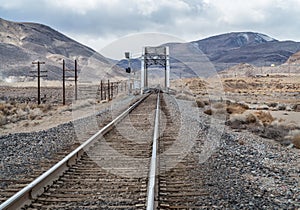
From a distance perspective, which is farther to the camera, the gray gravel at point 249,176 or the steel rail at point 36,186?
the gray gravel at point 249,176

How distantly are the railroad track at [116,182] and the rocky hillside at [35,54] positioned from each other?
347 feet

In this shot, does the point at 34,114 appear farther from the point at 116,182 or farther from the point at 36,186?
the point at 36,186

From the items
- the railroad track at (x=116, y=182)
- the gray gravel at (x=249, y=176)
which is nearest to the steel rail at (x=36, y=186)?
the railroad track at (x=116, y=182)

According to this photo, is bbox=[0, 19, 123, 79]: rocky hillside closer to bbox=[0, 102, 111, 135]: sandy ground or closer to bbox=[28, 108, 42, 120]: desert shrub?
bbox=[28, 108, 42, 120]: desert shrub

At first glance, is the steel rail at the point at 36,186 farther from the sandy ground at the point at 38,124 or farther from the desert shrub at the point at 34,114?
the desert shrub at the point at 34,114

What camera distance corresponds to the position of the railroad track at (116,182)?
5512 millimetres

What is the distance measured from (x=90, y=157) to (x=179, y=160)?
185 centimetres

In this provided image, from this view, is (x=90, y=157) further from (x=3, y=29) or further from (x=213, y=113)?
(x=3, y=29)

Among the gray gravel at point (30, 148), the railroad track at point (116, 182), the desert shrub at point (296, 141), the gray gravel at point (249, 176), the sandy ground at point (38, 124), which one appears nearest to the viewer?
the railroad track at point (116, 182)

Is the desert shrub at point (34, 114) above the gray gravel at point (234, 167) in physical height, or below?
below

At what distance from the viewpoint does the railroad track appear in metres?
5.51

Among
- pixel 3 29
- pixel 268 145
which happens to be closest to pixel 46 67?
pixel 3 29

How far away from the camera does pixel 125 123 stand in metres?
15.2

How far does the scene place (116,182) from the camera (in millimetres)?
6691
